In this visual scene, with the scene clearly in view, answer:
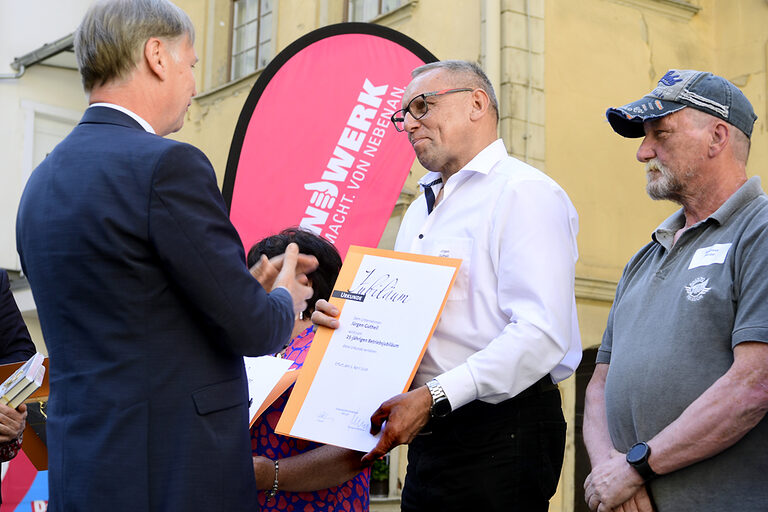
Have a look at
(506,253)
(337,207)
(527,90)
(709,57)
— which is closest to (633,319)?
(506,253)

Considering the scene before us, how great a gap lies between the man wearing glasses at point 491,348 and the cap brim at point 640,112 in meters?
0.30

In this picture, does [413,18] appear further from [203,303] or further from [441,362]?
[203,303]


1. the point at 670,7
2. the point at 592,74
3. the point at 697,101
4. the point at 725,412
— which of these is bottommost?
the point at 592,74

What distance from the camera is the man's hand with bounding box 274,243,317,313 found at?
2.29 m

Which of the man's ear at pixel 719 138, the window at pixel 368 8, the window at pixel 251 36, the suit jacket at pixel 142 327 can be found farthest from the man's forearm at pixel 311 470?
the window at pixel 251 36

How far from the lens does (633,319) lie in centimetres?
268

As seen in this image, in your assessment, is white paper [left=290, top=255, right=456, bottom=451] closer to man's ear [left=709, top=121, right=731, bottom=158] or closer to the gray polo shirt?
the gray polo shirt

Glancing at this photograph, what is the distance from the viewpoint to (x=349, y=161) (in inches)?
229

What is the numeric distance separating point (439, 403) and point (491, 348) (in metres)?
0.21

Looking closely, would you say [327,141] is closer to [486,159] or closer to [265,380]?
[486,159]

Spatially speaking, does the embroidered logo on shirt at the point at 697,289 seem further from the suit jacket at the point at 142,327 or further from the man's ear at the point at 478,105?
the suit jacket at the point at 142,327

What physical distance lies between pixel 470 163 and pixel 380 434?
36.4 inches

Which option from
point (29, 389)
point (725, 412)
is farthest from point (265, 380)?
point (725, 412)

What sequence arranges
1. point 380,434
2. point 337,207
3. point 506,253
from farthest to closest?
point 337,207 → point 506,253 → point 380,434
